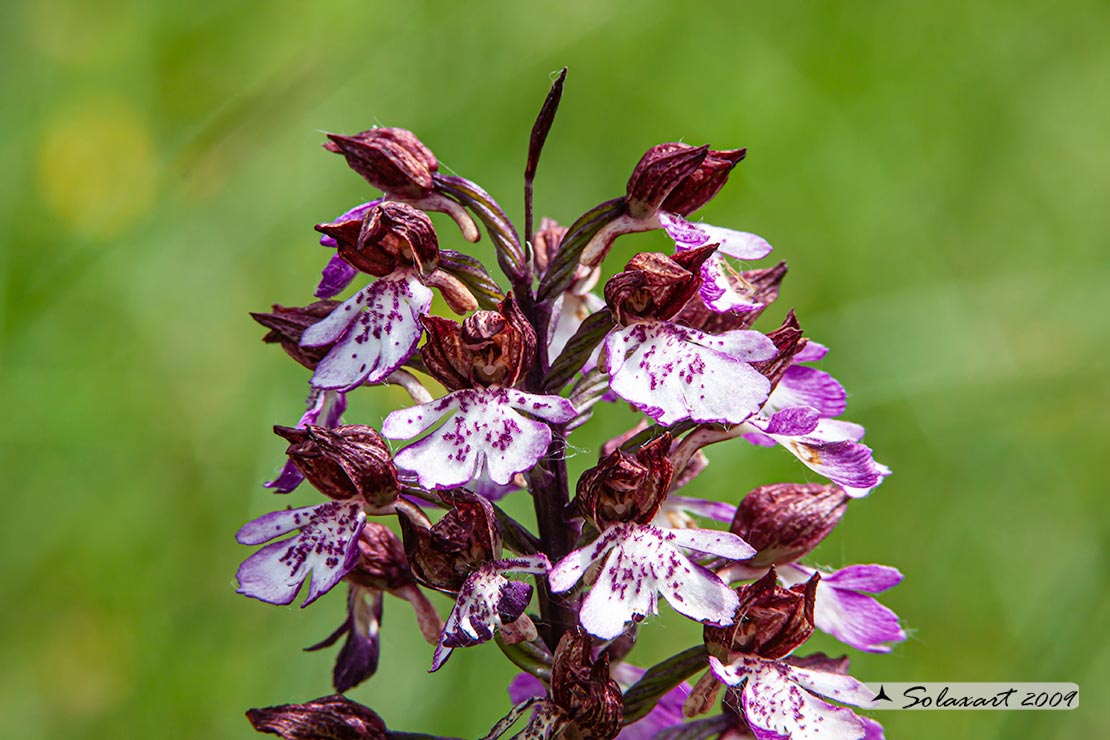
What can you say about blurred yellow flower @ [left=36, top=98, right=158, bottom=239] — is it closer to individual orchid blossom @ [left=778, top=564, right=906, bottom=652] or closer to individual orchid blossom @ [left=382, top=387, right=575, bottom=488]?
individual orchid blossom @ [left=382, top=387, right=575, bottom=488]

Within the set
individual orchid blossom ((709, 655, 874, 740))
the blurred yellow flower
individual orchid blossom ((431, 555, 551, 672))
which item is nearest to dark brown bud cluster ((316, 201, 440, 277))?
individual orchid blossom ((431, 555, 551, 672))

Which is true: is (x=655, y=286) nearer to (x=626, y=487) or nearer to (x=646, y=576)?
(x=626, y=487)

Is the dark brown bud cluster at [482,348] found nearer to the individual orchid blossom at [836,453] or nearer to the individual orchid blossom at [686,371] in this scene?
the individual orchid blossom at [686,371]

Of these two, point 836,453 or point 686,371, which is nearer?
point 686,371

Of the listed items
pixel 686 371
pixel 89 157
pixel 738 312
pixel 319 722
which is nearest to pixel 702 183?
pixel 738 312

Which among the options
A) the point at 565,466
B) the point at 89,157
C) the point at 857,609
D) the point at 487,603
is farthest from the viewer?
the point at 89,157

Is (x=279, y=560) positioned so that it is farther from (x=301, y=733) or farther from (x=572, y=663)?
(x=572, y=663)

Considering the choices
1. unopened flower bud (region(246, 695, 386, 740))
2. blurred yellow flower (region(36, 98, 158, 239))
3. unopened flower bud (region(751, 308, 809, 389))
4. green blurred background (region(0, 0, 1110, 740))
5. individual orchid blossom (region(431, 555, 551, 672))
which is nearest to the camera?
individual orchid blossom (region(431, 555, 551, 672))
